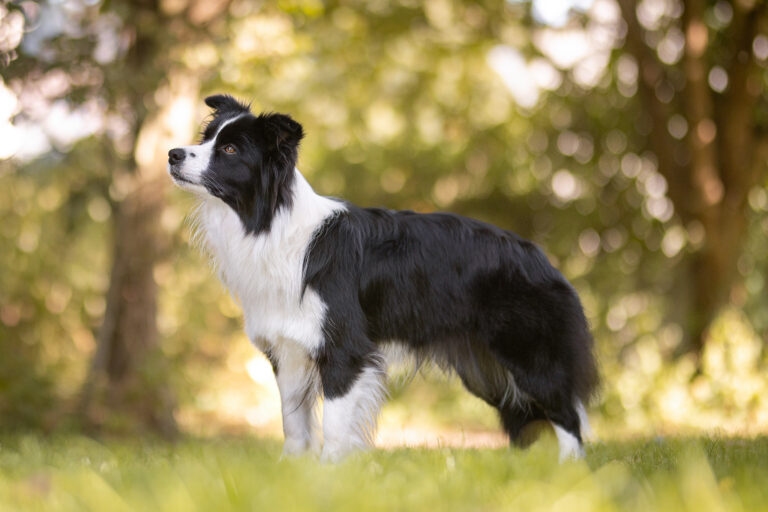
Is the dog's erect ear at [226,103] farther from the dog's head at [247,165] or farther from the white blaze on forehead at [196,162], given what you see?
the white blaze on forehead at [196,162]

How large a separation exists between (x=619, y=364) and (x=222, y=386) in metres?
7.12

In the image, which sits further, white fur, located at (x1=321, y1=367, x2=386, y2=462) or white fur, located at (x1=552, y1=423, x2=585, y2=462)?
white fur, located at (x1=552, y1=423, x2=585, y2=462)

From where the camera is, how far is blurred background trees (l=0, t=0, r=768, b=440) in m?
7.98

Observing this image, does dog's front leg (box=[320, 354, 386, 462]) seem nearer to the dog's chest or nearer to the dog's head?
the dog's chest

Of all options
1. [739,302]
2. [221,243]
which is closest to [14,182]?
[221,243]

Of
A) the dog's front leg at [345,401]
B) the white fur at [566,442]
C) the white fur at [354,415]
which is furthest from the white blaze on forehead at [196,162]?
the white fur at [566,442]

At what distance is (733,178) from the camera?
936 centimetres

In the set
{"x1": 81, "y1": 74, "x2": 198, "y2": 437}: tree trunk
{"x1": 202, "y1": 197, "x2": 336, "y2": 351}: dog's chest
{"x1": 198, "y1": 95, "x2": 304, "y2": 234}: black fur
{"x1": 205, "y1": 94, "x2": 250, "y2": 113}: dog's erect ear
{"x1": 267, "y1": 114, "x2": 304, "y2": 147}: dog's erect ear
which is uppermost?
{"x1": 205, "y1": 94, "x2": 250, "y2": 113}: dog's erect ear

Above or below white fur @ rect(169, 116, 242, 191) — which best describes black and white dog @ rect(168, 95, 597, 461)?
below

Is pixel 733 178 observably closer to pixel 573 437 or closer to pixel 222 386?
pixel 573 437

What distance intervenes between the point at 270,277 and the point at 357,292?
1.61 ft

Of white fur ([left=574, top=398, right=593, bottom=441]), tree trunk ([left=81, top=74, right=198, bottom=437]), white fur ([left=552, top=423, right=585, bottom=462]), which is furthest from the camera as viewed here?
tree trunk ([left=81, top=74, right=198, bottom=437])

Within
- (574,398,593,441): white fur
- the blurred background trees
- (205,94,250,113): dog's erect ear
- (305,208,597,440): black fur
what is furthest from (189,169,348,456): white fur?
the blurred background trees

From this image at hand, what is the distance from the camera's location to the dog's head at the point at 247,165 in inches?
156
